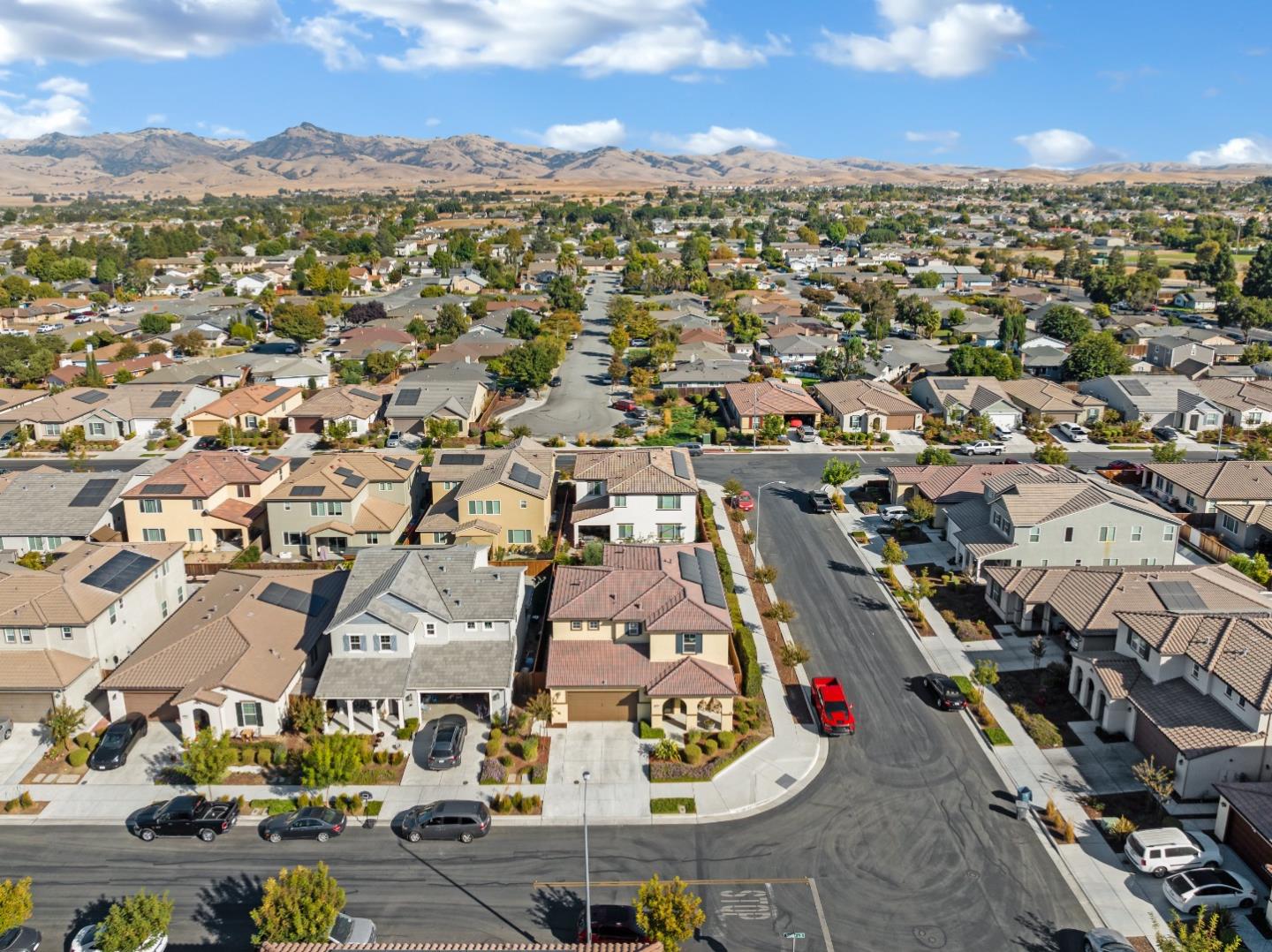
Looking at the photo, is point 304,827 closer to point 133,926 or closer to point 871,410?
point 133,926

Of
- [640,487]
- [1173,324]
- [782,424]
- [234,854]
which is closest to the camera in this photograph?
[234,854]

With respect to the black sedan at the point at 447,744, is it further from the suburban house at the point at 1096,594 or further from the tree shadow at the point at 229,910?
the suburban house at the point at 1096,594

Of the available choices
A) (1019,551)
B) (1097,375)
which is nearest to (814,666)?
(1019,551)

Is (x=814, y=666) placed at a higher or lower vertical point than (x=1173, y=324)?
lower

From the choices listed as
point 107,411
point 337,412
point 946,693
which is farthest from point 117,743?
point 107,411

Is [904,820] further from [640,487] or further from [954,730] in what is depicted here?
[640,487]

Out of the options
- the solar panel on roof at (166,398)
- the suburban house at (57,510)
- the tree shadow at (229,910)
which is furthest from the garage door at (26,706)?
the solar panel on roof at (166,398)
